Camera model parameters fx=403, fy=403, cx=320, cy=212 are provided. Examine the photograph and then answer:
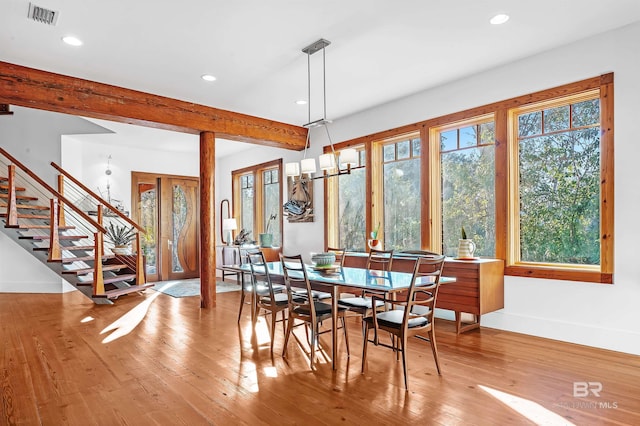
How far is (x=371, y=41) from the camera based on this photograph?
12.6ft

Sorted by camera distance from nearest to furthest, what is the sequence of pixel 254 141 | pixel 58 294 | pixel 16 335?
1. pixel 16 335
2. pixel 254 141
3. pixel 58 294

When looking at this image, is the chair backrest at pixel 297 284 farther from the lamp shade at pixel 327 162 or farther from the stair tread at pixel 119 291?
the stair tread at pixel 119 291

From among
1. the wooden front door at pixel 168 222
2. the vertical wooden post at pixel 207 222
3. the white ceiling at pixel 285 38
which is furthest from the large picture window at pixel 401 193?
the wooden front door at pixel 168 222

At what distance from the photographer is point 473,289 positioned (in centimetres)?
422

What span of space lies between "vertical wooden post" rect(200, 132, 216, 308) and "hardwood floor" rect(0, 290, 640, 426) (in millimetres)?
1242

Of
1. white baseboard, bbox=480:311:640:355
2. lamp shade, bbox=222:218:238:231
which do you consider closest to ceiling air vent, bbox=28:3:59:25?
white baseboard, bbox=480:311:640:355

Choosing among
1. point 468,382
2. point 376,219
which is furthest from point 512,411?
point 376,219

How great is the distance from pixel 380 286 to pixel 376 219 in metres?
Answer: 3.11

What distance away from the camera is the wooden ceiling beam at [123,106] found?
434cm

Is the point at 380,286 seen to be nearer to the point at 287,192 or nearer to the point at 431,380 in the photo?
the point at 431,380

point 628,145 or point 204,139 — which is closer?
point 628,145

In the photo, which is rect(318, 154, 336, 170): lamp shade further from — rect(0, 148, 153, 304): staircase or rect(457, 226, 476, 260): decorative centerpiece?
rect(0, 148, 153, 304): staircase

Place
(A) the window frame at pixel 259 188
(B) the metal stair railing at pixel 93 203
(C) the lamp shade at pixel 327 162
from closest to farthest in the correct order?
(C) the lamp shade at pixel 327 162 < (B) the metal stair railing at pixel 93 203 < (A) the window frame at pixel 259 188

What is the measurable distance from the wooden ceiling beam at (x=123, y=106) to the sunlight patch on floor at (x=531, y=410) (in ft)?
15.8
